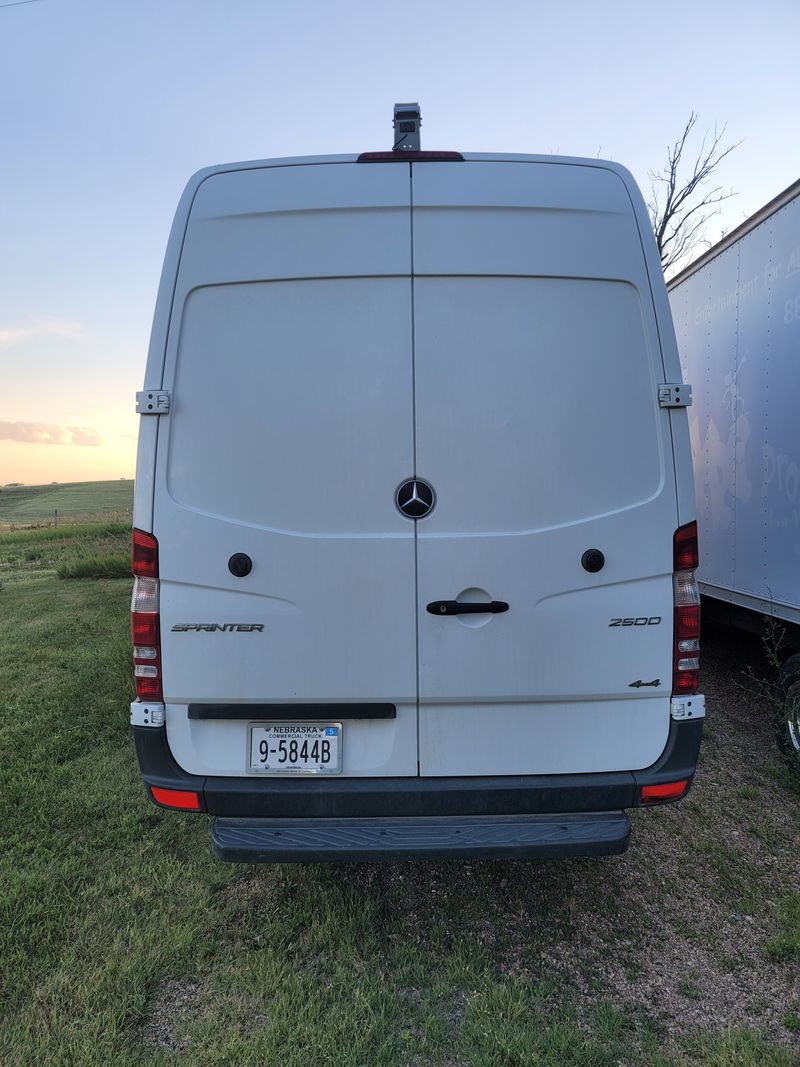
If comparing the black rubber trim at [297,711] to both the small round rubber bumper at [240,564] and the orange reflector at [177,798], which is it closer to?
the orange reflector at [177,798]

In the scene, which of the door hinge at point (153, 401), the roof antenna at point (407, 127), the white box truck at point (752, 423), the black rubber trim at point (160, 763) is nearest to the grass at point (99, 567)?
the white box truck at point (752, 423)

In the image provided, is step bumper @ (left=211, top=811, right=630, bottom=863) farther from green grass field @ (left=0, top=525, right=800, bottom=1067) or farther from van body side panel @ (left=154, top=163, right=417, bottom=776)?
green grass field @ (left=0, top=525, right=800, bottom=1067)

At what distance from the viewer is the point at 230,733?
234 centimetres

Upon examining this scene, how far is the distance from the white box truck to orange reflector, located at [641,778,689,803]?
78.8 inches

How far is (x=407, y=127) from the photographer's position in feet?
8.14

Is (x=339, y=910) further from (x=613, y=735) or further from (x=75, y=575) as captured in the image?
(x=75, y=575)

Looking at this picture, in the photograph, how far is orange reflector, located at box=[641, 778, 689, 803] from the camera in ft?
7.58

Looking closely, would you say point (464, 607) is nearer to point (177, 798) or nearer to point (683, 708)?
point (683, 708)

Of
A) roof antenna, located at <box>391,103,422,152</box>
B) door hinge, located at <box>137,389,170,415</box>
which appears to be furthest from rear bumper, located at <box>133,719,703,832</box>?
roof antenna, located at <box>391,103,422,152</box>

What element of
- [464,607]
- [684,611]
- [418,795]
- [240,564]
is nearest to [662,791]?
[684,611]

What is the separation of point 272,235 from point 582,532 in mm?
1502

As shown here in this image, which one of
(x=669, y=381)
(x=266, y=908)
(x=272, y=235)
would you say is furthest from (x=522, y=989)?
(x=272, y=235)

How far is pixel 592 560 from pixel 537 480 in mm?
333

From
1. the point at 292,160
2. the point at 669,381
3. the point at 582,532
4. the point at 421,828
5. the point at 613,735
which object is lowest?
the point at 421,828
